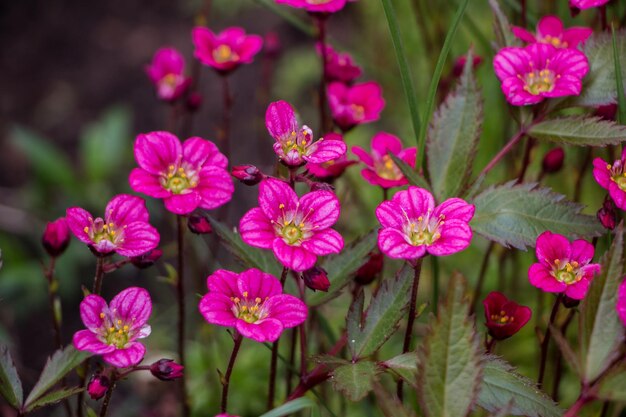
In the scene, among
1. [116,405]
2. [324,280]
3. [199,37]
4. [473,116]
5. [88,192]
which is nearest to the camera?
[324,280]

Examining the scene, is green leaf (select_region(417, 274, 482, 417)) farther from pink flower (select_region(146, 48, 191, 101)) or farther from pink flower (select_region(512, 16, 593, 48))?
pink flower (select_region(146, 48, 191, 101))

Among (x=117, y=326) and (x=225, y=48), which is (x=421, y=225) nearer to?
(x=117, y=326)

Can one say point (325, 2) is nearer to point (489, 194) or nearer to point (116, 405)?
point (489, 194)

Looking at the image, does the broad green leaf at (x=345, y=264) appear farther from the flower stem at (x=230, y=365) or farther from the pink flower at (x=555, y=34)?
the pink flower at (x=555, y=34)

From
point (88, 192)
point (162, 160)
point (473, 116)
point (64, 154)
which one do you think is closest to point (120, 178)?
point (88, 192)

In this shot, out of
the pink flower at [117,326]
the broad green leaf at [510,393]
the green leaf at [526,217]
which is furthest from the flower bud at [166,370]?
the green leaf at [526,217]

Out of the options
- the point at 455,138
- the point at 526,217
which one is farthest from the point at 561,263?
the point at 455,138
